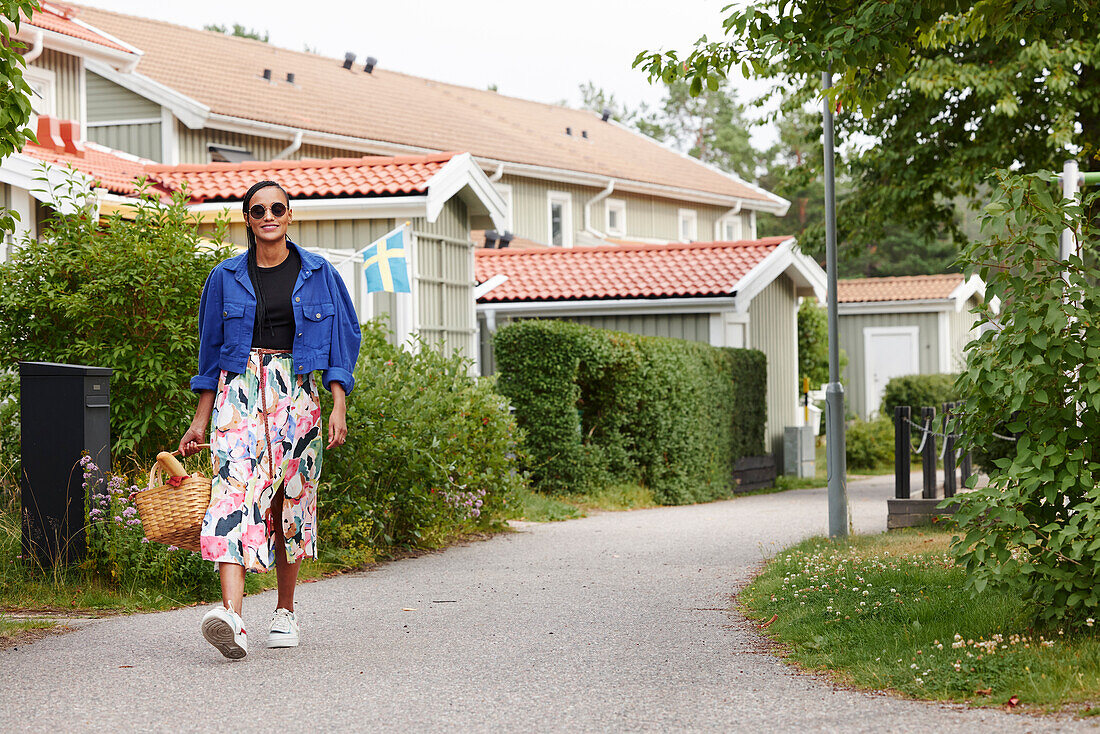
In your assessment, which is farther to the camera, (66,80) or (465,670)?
(66,80)

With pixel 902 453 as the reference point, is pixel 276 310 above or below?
above

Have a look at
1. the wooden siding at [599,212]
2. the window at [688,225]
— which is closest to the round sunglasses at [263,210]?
the wooden siding at [599,212]

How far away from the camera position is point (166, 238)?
8.63m

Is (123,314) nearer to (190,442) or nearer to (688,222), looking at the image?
(190,442)

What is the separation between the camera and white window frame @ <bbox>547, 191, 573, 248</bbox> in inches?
1207

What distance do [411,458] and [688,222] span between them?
88.8 feet

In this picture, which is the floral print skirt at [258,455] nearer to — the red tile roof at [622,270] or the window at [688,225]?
the red tile roof at [622,270]

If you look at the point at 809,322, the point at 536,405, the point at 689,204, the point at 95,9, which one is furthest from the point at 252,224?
the point at 689,204

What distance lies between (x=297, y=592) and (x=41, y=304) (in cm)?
265

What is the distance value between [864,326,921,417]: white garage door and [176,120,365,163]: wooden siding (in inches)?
568

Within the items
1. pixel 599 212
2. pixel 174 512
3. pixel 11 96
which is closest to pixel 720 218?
pixel 599 212

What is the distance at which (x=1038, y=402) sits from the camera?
5074 mm

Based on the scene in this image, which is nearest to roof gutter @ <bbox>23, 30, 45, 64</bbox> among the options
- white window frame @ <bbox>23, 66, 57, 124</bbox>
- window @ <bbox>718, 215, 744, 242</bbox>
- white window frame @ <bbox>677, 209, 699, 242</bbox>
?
white window frame @ <bbox>23, 66, 57, 124</bbox>

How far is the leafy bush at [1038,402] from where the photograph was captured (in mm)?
4949
